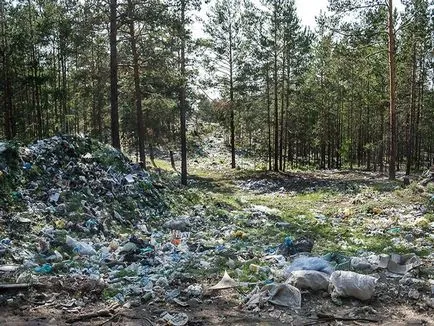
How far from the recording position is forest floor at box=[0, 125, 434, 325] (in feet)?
15.0

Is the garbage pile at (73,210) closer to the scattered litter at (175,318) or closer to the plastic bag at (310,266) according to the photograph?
the scattered litter at (175,318)

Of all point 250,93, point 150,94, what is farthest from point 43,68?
point 250,93

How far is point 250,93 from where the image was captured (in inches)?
1077

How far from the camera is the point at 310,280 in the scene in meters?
5.13

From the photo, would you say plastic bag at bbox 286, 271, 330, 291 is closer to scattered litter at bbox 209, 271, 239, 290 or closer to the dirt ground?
the dirt ground

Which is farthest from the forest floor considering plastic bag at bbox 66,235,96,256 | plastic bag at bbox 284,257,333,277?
plastic bag at bbox 66,235,96,256

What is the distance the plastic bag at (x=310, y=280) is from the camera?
5.12m

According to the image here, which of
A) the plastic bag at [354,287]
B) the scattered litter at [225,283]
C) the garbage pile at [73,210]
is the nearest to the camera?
the plastic bag at [354,287]

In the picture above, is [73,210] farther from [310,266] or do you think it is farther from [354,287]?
[354,287]

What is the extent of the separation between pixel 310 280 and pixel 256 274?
0.87 metres

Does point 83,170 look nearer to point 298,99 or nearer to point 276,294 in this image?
point 276,294

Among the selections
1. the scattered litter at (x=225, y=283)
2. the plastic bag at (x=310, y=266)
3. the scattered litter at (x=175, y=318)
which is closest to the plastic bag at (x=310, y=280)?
the plastic bag at (x=310, y=266)

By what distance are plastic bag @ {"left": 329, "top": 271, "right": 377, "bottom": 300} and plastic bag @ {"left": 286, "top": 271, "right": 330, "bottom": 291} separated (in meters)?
0.16

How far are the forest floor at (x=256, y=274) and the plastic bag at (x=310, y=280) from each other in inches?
4.0
